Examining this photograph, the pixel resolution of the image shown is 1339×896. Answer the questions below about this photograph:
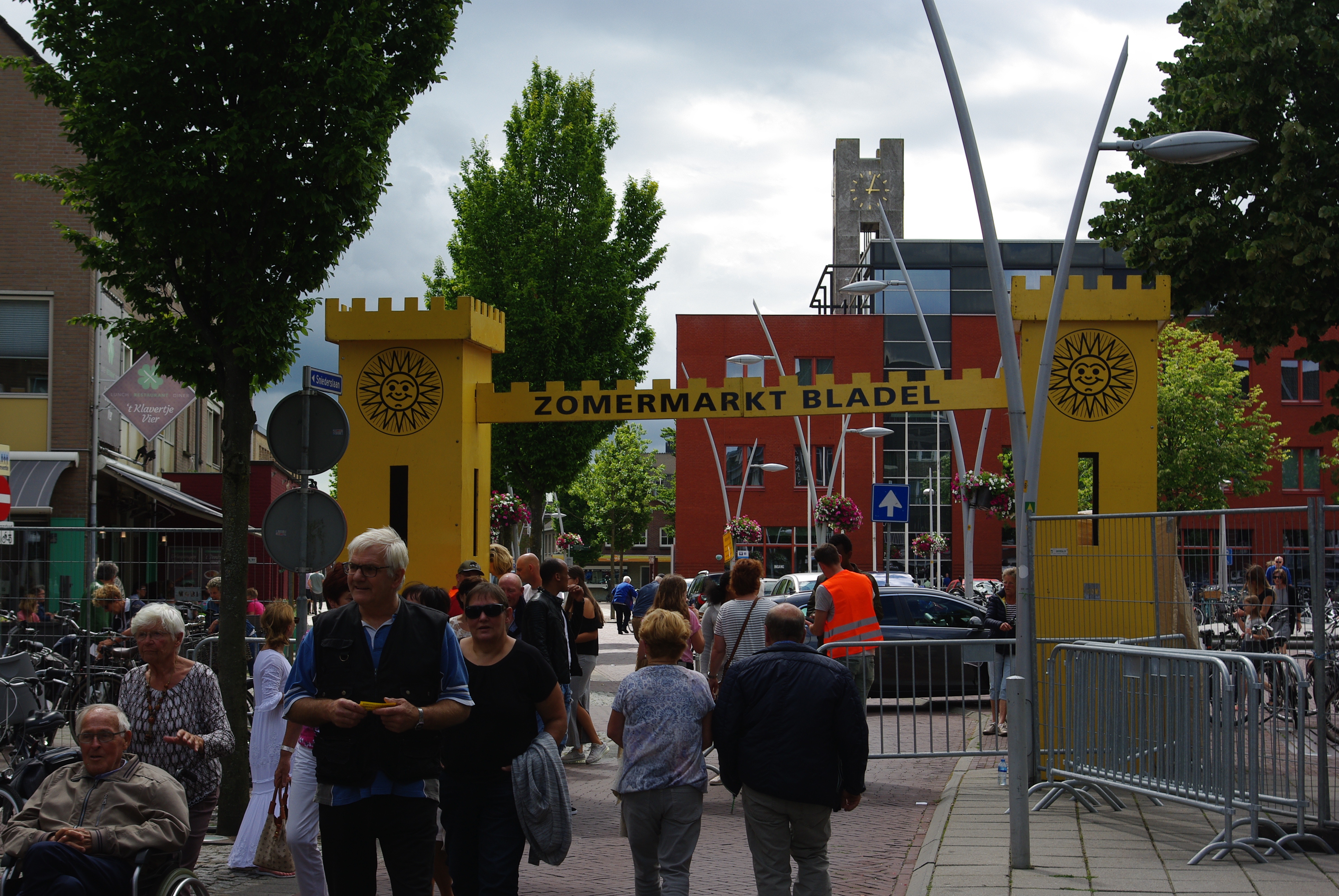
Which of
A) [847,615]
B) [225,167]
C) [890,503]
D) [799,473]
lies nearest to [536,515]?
[890,503]

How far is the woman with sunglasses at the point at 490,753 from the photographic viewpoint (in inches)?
229

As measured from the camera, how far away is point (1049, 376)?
41.4 ft

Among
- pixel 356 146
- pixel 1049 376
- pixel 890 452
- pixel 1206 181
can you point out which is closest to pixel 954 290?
pixel 890 452

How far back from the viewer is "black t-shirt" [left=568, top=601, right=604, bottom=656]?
43.0 feet

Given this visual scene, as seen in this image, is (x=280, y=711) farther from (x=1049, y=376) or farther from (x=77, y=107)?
(x=1049, y=376)

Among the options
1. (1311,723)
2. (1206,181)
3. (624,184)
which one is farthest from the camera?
(624,184)

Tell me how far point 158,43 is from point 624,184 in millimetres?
21508

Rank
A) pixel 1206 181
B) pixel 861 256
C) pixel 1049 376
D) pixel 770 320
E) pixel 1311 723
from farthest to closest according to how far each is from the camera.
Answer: pixel 861 256, pixel 770 320, pixel 1206 181, pixel 1049 376, pixel 1311 723

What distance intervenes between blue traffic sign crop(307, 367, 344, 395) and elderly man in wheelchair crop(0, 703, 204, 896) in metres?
3.72

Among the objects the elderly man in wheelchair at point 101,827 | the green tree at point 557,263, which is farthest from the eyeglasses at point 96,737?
the green tree at point 557,263

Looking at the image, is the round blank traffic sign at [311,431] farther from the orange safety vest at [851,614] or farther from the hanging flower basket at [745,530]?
the hanging flower basket at [745,530]

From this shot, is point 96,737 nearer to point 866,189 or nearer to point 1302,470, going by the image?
point 1302,470

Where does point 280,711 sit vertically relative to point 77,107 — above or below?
below

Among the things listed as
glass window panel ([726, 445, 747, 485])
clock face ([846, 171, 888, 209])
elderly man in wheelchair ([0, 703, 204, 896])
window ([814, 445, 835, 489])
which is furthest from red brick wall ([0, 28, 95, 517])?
clock face ([846, 171, 888, 209])
